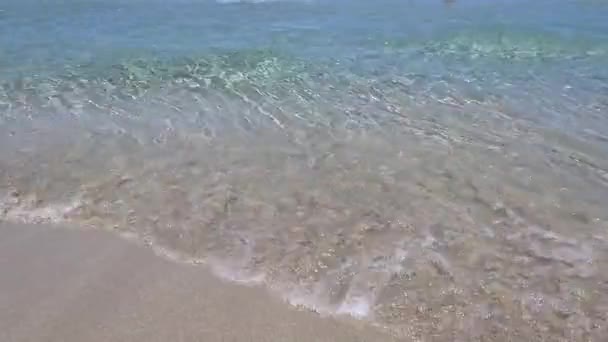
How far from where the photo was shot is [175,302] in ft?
15.3

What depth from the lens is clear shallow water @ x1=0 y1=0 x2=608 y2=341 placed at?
5.03 metres

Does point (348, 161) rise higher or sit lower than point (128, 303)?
higher

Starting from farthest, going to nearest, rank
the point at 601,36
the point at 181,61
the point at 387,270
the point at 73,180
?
the point at 601,36
the point at 181,61
the point at 73,180
the point at 387,270

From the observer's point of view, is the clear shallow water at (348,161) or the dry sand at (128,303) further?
the clear shallow water at (348,161)

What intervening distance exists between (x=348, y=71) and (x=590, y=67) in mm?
5047

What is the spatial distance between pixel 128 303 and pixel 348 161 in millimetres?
3563

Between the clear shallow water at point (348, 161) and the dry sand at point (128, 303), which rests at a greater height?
the clear shallow water at point (348, 161)

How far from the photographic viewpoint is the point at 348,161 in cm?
727

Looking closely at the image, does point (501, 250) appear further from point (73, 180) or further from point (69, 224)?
point (73, 180)

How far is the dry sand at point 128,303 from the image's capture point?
14.3ft

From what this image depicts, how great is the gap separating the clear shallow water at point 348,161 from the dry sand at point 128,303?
0.27m

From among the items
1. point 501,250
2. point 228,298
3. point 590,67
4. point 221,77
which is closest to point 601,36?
point 590,67

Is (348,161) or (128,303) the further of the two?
(348,161)

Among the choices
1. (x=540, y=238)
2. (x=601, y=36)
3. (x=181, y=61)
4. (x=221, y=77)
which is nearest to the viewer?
(x=540, y=238)
